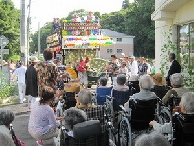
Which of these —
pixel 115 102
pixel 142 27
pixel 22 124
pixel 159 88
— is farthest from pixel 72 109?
pixel 142 27

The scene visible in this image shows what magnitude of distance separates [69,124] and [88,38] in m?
16.2

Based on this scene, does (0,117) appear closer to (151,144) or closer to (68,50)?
(151,144)

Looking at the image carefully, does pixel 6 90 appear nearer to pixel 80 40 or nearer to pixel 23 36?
pixel 23 36

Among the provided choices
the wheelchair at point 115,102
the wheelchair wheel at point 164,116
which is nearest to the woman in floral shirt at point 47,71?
the wheelchair at point 115,102

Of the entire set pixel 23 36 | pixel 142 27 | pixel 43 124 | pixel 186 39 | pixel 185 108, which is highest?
pixel 142 27

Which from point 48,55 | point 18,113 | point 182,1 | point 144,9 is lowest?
point 18,113

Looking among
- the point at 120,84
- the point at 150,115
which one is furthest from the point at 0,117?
the point at 120,84

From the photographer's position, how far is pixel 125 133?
6133 millimetres

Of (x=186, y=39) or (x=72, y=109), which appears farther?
(x=186, y=39)

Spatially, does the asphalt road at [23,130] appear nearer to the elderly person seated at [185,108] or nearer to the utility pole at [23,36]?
the elderly person seated at [185,108]

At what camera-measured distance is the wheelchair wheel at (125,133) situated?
586 centimetres

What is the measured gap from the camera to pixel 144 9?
208ft

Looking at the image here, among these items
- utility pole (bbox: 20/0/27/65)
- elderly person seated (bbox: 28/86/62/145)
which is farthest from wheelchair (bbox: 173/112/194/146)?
utility pole (bbox: 20/0/27/65)

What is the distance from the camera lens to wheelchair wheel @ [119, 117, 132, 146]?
5.86 meters
